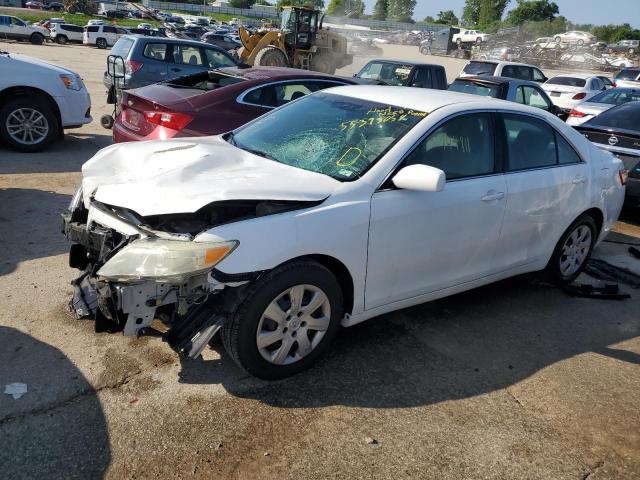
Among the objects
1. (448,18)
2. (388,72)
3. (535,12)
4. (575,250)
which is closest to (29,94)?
(575,250)

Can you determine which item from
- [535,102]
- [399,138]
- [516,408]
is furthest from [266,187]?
[535,102]

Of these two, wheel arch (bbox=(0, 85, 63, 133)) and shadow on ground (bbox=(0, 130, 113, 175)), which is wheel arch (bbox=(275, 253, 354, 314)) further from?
wheel arch (bbox=(0, 85, 63, 133))

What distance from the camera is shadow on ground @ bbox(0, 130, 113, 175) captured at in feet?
25.5

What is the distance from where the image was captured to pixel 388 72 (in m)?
13.2

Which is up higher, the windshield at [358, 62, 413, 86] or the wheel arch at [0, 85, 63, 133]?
the windshield at [358, 62, 413, 86]

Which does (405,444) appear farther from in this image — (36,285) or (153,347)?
(36,285)

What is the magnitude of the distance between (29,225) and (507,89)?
8.83 metres

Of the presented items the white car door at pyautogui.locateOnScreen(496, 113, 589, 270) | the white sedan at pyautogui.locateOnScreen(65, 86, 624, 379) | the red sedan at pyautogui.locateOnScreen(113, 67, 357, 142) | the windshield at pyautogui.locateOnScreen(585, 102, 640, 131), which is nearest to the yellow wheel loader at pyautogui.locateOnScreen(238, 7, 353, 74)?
the red sedan at pyautogui.locateOnScreen(113, 67, 357, 142)

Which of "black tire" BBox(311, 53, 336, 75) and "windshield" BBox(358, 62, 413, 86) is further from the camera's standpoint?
"black tire" BBox(311, 53, 336, 75)

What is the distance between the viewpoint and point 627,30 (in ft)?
225

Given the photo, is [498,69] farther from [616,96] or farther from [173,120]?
[173,120]

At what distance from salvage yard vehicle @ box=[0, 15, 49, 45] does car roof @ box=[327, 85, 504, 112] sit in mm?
38417

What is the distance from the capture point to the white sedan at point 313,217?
10.1 ft

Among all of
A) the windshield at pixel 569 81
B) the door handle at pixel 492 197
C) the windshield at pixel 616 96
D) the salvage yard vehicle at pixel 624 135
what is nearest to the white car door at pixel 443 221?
the door handle at pixel 492 197
